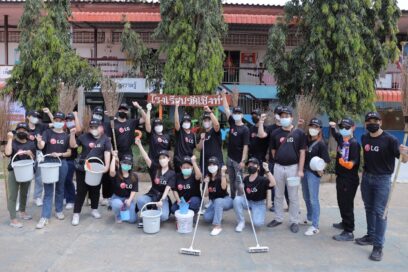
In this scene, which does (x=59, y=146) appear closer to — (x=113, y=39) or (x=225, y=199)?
(x=225, y=199)

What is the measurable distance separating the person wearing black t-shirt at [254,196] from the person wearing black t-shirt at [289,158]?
0.81 feet

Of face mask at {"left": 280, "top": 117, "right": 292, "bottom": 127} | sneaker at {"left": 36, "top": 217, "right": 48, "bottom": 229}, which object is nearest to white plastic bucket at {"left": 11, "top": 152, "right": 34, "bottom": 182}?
sneaker at {"left": 36, "top": 217, "right": 48, "bottom": 229}

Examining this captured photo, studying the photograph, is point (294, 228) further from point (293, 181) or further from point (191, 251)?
point (191, 251)

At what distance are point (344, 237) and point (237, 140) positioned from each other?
2172mm

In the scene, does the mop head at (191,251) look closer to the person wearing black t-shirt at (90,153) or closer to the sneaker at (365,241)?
the person wearing black t-shirt at (90,153)

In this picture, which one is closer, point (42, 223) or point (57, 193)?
point (42, 223)

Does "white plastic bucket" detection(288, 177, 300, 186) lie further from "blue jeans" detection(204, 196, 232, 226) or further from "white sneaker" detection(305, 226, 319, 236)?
"blue jeans" detection(204, 196, 232, 226)

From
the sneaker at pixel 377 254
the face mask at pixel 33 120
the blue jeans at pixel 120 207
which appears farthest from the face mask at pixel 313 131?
the face mask at pixel 33 120

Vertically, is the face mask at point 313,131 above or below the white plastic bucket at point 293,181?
above

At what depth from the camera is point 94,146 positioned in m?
6.31

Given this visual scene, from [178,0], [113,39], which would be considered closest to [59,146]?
[178,0]

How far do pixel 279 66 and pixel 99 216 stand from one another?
23.1 feet

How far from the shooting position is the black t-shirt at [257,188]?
5.98 meters

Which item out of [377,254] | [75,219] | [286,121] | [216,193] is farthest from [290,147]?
[75,219]
